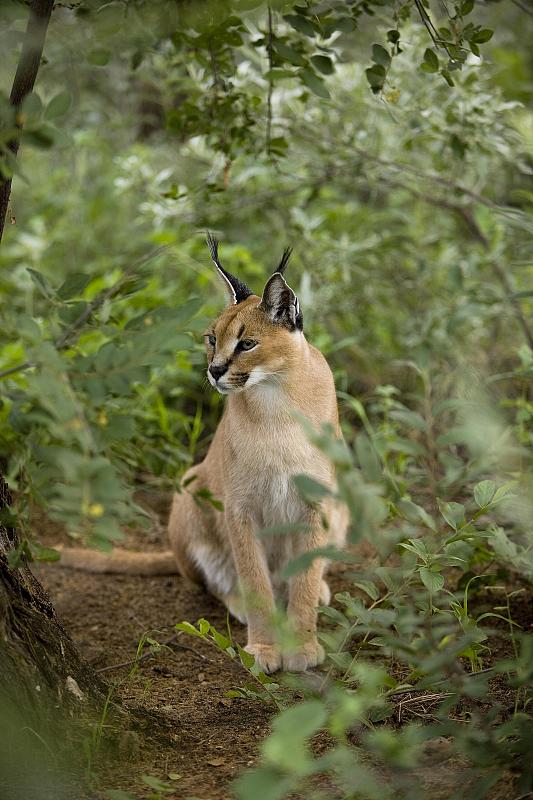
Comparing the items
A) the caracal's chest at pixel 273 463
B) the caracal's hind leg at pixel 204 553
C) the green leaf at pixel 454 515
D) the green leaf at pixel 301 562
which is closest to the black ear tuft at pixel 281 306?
the caracal's chest at pixel 273 463

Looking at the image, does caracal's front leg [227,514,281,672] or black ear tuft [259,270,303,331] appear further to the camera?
caracal's front leg [227,514,281,672]

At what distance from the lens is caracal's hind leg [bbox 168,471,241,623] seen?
384 centimetres

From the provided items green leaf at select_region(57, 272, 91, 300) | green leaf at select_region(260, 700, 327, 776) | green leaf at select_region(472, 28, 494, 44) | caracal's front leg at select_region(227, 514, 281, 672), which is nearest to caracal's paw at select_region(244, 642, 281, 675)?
caracal's front leg at select_region(227, 514, 281, 672)

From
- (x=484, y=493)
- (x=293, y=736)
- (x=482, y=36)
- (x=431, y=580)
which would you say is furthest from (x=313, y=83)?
(x=293, y=736)

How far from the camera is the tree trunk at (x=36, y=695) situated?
2.10 m

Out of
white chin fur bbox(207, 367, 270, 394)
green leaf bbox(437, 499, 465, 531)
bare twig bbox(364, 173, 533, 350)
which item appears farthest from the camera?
bare twig bbox(364, 173, 533, 350)

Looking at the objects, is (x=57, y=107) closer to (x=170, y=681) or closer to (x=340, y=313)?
(x=170, y=681)

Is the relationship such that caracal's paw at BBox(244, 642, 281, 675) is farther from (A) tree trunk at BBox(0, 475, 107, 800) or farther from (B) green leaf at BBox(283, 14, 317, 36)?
(B) green leaf at BBox(283, 14, 317, 36)

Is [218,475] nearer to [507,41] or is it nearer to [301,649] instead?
[301,649]

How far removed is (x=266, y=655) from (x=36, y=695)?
48.4 inches

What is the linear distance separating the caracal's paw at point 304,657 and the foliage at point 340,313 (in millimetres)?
243

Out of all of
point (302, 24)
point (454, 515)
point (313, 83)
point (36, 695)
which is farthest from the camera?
point (313, 83)

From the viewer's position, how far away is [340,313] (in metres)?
5.98

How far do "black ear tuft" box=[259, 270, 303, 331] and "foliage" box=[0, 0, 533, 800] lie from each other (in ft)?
1.46
